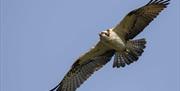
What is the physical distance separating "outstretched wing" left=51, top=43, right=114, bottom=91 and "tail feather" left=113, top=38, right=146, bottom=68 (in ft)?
1.81

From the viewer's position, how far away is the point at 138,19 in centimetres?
2266

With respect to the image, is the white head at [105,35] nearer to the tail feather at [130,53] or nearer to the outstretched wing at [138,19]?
the outstretched wing at [138,19]

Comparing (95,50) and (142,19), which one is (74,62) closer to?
(95,50)

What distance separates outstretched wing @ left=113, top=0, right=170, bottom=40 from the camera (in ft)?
73.5

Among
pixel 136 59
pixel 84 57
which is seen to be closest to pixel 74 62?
pixel 84 57

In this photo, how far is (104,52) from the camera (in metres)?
23.2

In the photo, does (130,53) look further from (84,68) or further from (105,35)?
(84,68)

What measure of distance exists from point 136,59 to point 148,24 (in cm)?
93

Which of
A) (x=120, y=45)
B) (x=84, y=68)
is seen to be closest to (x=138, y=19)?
(x=120, y=45)

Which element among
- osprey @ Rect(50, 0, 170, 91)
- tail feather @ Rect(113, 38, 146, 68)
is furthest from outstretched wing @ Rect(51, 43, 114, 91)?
tail feather @ Rect(113, 38, 146, 68)

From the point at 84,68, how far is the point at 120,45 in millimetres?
1333

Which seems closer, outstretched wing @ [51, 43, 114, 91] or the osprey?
the osprey

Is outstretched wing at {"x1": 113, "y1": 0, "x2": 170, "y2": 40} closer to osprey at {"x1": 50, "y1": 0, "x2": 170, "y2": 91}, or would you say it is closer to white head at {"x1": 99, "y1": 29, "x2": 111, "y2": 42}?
osprey at {"x1": 50, "y1": 0, "x2": 170, "y2": 91}

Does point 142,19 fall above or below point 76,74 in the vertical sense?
above
